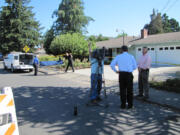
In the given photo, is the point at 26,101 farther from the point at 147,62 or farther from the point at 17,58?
the point at 17,58

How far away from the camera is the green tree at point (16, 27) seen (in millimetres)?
39594

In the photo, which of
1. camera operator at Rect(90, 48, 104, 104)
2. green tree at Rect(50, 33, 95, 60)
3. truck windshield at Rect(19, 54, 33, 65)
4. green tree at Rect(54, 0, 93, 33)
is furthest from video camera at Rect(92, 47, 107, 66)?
green tree at Rect(54, 0, 93, 33)

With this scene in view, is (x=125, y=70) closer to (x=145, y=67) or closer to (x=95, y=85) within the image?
(x=95, y=85)

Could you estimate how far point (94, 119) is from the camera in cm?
445

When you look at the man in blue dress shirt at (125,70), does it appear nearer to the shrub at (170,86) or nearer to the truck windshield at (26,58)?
the shrub at (170,86)

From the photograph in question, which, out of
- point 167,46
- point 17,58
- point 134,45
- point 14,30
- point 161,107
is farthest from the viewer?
point 14,30

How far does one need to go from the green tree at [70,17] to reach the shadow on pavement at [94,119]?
37032 mm

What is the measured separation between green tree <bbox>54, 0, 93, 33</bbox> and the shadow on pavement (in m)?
37.0

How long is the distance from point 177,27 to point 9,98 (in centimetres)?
7546

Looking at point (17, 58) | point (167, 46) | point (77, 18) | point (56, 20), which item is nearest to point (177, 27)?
point (77, 18)

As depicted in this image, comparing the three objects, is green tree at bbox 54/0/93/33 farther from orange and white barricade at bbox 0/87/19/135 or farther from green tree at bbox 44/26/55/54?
orange and white barricade at bbox 0/87/19/135

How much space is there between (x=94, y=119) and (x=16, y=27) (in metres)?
41.6

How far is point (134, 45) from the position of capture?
23.7 meters

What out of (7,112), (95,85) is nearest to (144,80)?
(95,85)
